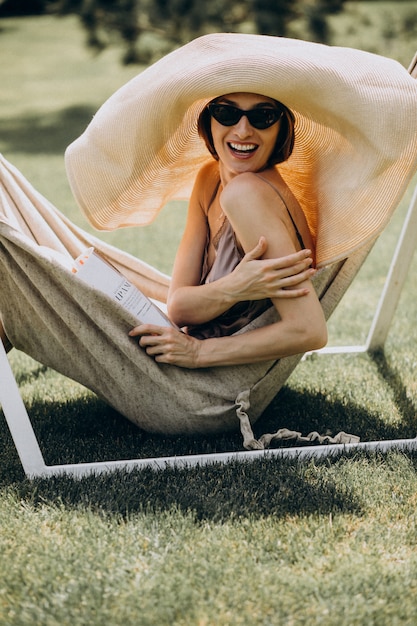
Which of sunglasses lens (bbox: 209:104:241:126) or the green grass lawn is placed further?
sunglasses lens (bbox: 209:104:241:126)

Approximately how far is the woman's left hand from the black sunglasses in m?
0.71

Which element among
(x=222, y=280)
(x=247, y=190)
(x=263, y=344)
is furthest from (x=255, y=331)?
(x=247, y=190)

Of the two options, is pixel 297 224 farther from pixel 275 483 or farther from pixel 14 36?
pixel 14 36

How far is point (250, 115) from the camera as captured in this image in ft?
9.12

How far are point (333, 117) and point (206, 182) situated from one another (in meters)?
0.62

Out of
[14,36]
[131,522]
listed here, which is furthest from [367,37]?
[131,522]

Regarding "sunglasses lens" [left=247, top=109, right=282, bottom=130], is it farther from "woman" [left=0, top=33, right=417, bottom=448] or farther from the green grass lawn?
the green grass lawn

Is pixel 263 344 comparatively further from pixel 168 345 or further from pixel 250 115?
pixel 250 115

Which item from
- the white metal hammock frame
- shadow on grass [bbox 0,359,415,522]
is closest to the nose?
the white metal hammock frame

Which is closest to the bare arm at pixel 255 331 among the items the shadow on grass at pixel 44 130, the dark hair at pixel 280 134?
the dark hair at pixel 280 134

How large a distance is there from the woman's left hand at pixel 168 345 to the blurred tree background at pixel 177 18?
1033cm

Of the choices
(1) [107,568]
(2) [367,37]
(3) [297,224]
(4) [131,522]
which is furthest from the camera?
(2) [367,37]

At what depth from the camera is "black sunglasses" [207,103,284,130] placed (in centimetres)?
278

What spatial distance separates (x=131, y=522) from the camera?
2475 mm
